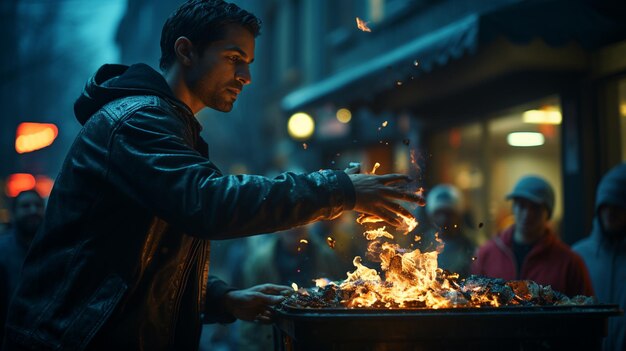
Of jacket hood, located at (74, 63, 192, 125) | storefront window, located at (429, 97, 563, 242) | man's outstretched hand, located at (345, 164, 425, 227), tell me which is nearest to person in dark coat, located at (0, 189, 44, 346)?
Result: jacket hood, located at (74, 63, 192, 125)

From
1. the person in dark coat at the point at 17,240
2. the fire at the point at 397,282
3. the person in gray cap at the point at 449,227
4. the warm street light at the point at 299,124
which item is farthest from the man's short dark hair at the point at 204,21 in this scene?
the warm street light at the point at 299,124

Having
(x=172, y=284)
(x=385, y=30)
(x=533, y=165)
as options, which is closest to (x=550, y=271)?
(x=172, y=284)

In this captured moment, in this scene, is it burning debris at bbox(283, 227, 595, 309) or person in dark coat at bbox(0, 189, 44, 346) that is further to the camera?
person in dark coat at bbox(0, 189, 44, 346)

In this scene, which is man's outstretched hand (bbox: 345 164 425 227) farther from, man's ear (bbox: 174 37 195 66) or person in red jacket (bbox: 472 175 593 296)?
person in red jacket (bbox: 472 175 593 296)

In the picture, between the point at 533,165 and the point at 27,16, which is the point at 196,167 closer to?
the point at 533,165

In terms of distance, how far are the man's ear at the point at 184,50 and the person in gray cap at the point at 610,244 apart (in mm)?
3708

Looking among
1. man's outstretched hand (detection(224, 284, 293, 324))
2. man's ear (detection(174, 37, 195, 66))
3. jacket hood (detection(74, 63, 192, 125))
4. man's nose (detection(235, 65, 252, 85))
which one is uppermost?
man's ear (detection(174, 37, 195, 66))

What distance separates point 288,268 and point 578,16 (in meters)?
3.53

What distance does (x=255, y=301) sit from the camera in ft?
10.6

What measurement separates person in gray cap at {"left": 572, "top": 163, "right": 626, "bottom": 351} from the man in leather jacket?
321cm

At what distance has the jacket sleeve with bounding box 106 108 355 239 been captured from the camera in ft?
7.79

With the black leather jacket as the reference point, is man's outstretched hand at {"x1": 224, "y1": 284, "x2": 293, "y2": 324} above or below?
below

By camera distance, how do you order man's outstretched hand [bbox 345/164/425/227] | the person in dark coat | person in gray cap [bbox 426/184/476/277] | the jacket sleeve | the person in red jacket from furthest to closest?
person in gray cap [bbox 426/184/476/277]
the person in dark coat
the person in red jacket
man's outstretched hand [bbox 345/164/425/227]
the jacket sleeve

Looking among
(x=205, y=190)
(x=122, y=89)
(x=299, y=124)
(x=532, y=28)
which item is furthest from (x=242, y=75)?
(x=299, y=124)
